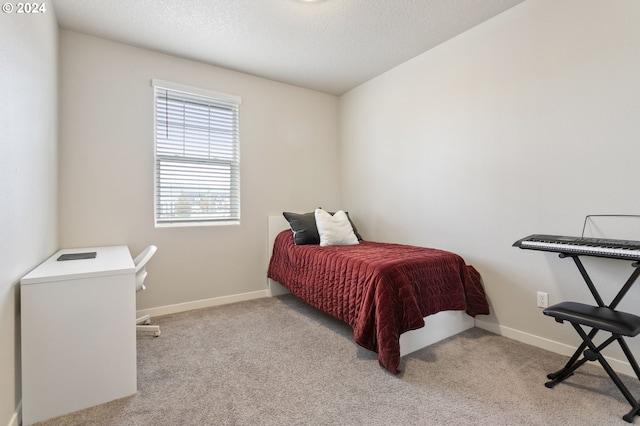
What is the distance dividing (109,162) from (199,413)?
2.33 metres

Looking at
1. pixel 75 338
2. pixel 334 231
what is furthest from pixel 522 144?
pixel 75 338

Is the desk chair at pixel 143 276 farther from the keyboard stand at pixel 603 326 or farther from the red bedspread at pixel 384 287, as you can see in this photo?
the keyboard stand at pixel 603 326

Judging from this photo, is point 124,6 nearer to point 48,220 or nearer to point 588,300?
point 48,220

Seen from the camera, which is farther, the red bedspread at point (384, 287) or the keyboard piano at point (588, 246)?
the red bedspread at point (384, 287)

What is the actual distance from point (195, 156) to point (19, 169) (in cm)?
173

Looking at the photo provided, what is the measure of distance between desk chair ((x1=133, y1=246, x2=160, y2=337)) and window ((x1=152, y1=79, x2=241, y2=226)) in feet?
2.23

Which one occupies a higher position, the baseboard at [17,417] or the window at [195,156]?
the window at [195,156]

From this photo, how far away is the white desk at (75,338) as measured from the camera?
1.49 metres

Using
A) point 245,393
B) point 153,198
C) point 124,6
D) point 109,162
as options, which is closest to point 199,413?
point 245,393

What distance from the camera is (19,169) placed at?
1.51 meters

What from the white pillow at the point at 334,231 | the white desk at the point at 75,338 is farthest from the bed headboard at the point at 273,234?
the white desk at the point at 75,338

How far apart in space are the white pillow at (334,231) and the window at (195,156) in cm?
100

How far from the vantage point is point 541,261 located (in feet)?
7.22

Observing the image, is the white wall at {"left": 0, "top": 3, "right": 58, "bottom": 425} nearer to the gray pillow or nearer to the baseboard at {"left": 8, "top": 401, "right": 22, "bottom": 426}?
the baseboard at {"left": 8, "top": 401, "right": 22, "bottom": 426}
